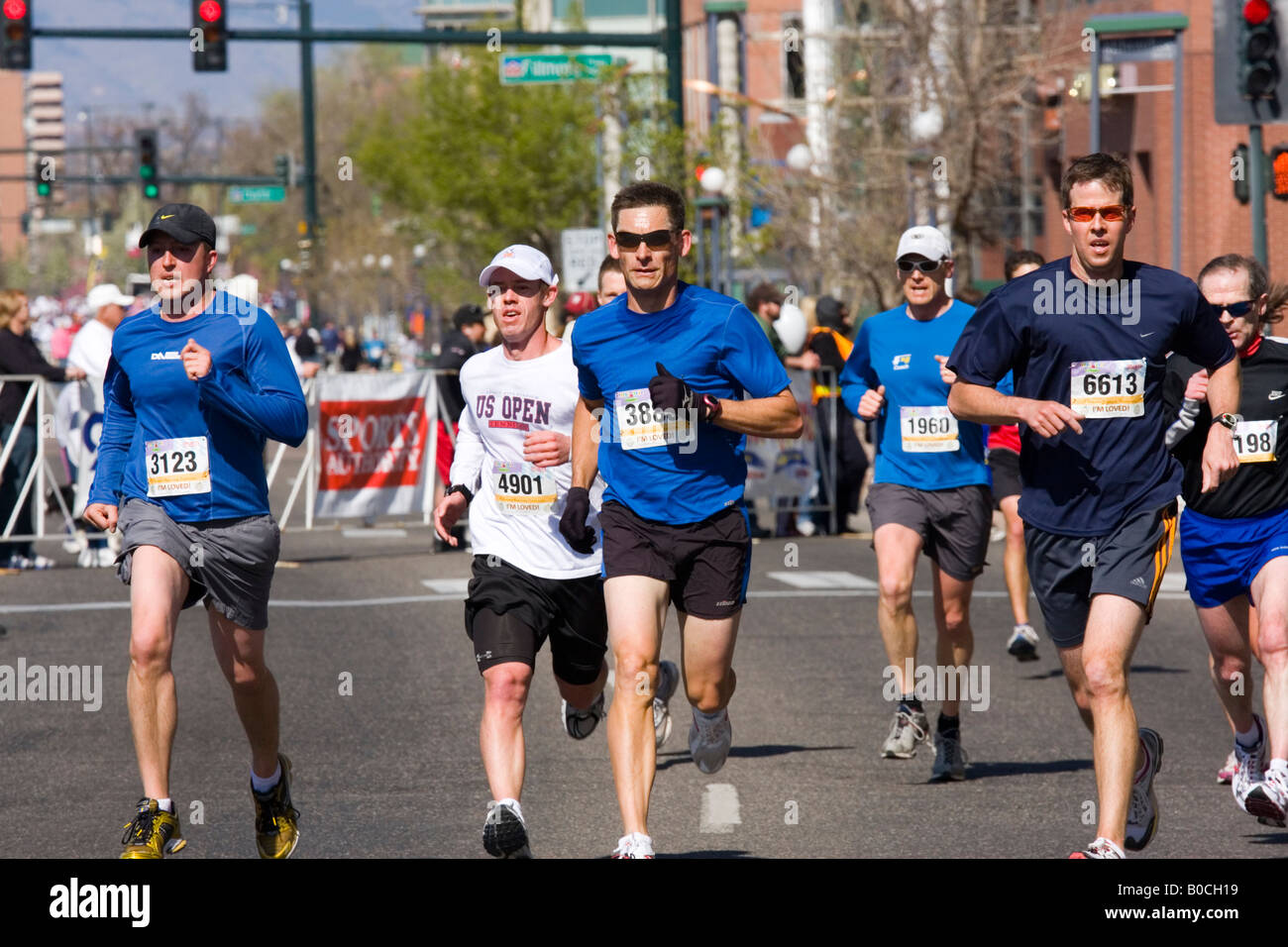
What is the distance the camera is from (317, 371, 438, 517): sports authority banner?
750 inches

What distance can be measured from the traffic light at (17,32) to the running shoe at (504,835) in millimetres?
22434

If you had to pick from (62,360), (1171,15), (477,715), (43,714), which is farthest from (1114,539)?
(62,360)

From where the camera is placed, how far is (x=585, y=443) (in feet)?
23.6

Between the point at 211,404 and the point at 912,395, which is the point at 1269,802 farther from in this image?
the point at 211,404

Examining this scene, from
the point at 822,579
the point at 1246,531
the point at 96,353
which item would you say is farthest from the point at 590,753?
the point at 96,353

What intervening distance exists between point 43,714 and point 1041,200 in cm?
3020

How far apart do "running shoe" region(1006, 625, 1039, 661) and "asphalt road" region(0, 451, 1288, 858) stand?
0.29 feet

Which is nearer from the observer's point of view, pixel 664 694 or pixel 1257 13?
pixel 664 694

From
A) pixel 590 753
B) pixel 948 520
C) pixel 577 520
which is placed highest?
pixel 577 520

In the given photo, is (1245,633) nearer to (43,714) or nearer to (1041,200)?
(43,714)

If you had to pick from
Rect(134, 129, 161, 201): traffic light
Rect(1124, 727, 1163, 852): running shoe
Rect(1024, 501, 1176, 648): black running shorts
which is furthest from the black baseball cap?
Rect(134, 129, 161, 201): traffic light

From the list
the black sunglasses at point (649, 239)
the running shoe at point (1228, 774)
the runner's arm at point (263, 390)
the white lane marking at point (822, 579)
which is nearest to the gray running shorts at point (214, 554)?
the runner's arm at point (263, 390)

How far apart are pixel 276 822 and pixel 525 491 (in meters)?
1.41

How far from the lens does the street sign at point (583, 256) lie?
2681 cm
